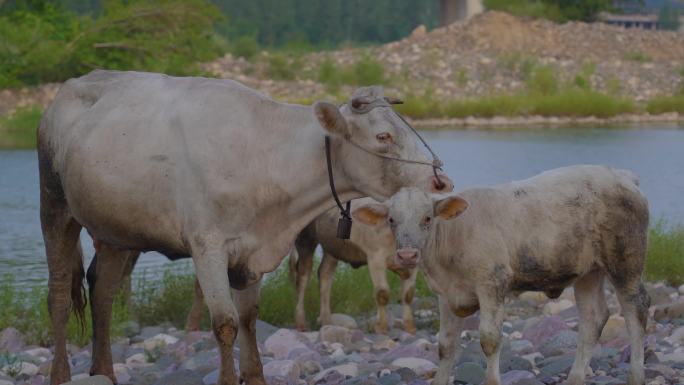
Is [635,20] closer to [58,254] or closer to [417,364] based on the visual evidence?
[417,364]

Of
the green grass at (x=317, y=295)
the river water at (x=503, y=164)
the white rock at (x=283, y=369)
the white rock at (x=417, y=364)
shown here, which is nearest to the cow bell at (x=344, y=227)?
the white rock at (x=283, y=369)

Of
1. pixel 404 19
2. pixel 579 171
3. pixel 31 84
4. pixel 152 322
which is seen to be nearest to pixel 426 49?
pixel 31 84

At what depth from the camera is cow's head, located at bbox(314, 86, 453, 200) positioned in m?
6.79

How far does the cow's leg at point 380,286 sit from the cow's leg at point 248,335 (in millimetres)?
2937

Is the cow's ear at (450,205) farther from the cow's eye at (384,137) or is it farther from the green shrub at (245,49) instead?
the green shrub at (245,49)

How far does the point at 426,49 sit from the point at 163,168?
149 ft

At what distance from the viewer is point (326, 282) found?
1093 cm

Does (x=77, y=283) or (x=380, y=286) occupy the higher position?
(x=77, y=283)

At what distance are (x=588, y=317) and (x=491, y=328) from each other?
2.92ft

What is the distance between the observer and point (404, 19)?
103m

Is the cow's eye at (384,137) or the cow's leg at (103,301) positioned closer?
the cow's eye at (384,137)

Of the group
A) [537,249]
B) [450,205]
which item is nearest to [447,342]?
[537,249]

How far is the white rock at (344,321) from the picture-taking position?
36.0 feet

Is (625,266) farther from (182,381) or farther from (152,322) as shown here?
(152,322)
